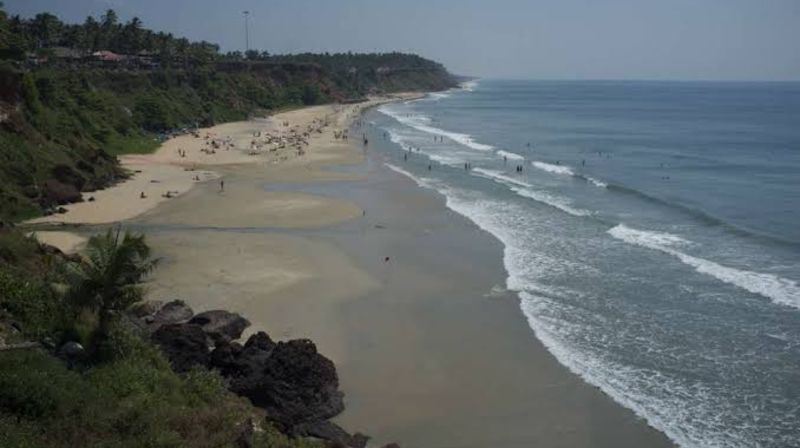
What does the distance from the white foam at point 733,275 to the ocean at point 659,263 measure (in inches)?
4.2

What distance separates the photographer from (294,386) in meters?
16.7

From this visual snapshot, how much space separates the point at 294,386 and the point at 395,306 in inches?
322

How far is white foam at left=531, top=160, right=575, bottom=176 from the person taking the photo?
55.7m

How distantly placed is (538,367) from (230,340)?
8738 mm

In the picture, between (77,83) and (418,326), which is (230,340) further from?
(77,83)

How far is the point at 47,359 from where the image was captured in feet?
43.8

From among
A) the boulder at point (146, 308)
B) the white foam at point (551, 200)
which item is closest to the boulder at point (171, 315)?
the boulder at point (146, 308)

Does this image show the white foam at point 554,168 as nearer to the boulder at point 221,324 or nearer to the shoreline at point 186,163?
the shoreline at point 186,163

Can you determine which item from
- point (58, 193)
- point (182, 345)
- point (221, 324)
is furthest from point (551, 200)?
point (182, 345)

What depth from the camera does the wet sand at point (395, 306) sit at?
16.7 metres

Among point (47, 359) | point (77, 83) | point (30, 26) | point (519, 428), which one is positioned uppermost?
point (30, 26)

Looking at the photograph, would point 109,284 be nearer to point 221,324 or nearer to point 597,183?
point 221,324

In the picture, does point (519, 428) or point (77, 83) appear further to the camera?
point (77, 83)

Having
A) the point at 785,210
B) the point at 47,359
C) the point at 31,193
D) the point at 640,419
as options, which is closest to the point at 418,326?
the point at 640,419
